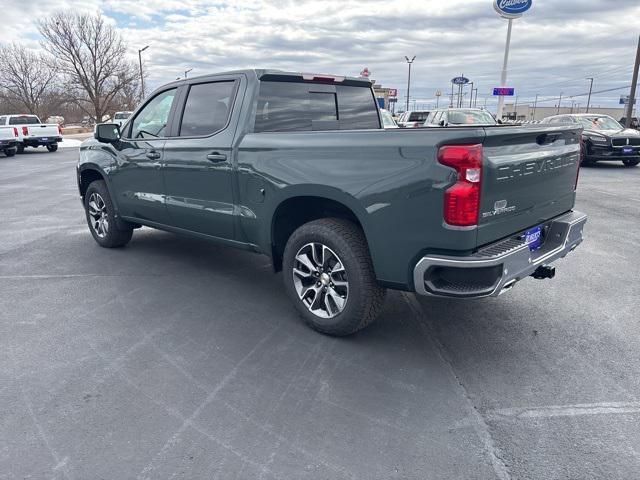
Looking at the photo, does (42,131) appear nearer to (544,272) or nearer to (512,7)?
(512,7)

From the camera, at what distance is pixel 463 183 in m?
2.95

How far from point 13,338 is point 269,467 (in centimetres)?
254

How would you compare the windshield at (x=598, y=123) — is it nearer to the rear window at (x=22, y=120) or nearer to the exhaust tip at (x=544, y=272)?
the exhaust tip at (x=544, y=272)

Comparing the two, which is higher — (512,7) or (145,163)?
(512,7)

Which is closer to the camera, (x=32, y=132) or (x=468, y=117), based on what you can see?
(x=468, y=117)

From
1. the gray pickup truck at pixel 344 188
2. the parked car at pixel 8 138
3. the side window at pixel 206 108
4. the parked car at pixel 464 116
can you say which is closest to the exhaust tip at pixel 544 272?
the gray pickup truck at pixel 344 188

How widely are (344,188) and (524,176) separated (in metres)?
1.20

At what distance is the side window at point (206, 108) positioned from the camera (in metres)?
4.49

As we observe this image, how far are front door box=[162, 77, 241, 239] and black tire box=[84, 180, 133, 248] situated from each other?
143 centimetres

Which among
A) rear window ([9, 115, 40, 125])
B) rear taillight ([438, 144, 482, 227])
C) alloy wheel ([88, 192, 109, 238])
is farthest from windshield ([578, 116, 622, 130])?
rear window ([9, 115, 40, 125])

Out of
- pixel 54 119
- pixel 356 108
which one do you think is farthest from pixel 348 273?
pixel 54 119

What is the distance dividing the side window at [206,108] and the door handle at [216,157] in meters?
0.24

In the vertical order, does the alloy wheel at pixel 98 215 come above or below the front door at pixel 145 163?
below

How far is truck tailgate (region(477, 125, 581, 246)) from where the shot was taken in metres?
3.07
